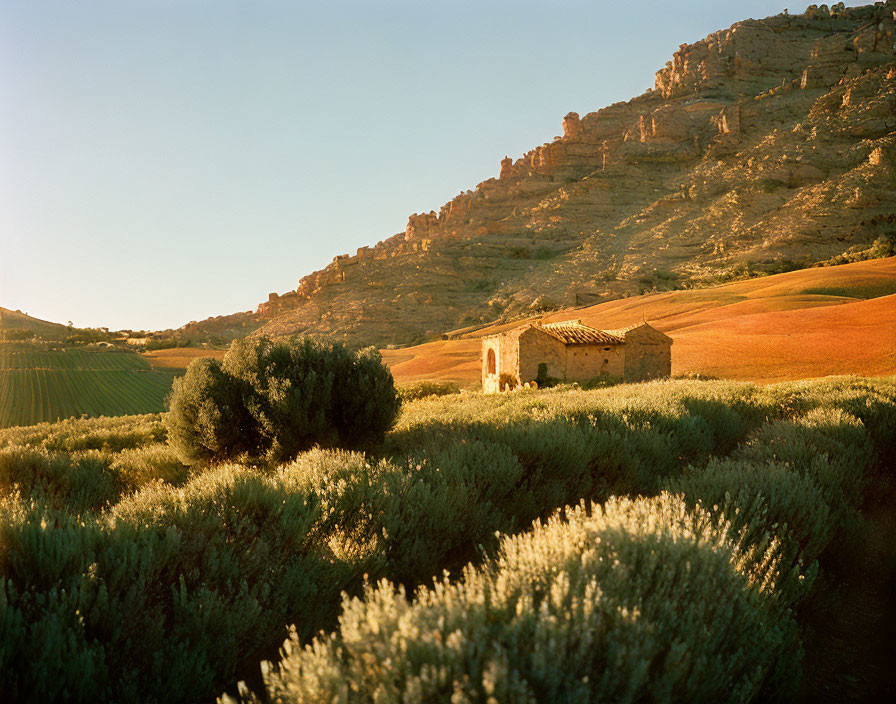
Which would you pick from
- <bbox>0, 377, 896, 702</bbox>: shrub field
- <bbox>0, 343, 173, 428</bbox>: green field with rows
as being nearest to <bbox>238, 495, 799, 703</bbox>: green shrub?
<bbox>0, 377, 896, 702</bbox>: shrub field

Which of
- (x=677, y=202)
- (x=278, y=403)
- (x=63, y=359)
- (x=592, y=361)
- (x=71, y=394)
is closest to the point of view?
(x=278, y=403)

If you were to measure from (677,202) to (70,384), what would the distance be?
101593 mm

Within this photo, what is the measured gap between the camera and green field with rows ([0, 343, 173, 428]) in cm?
2742

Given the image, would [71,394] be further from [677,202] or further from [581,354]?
[677,202]

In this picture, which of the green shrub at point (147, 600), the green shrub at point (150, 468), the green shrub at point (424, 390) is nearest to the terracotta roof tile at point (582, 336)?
the green shrub at point (424, 390)

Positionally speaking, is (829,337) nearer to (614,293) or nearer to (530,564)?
(530,564)

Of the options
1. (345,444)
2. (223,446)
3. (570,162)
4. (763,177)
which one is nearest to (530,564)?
(345,444)

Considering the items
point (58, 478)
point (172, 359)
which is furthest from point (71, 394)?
point (58, 478)

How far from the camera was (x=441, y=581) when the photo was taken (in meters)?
4.37

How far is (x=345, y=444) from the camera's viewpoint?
997cm

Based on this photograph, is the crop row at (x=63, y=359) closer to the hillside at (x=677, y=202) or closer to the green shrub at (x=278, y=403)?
the hillside at (x=677, y=202)

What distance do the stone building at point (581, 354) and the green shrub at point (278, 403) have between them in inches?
652

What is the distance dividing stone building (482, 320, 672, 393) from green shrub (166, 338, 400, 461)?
1656cm

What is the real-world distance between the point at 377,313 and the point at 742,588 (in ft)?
295
